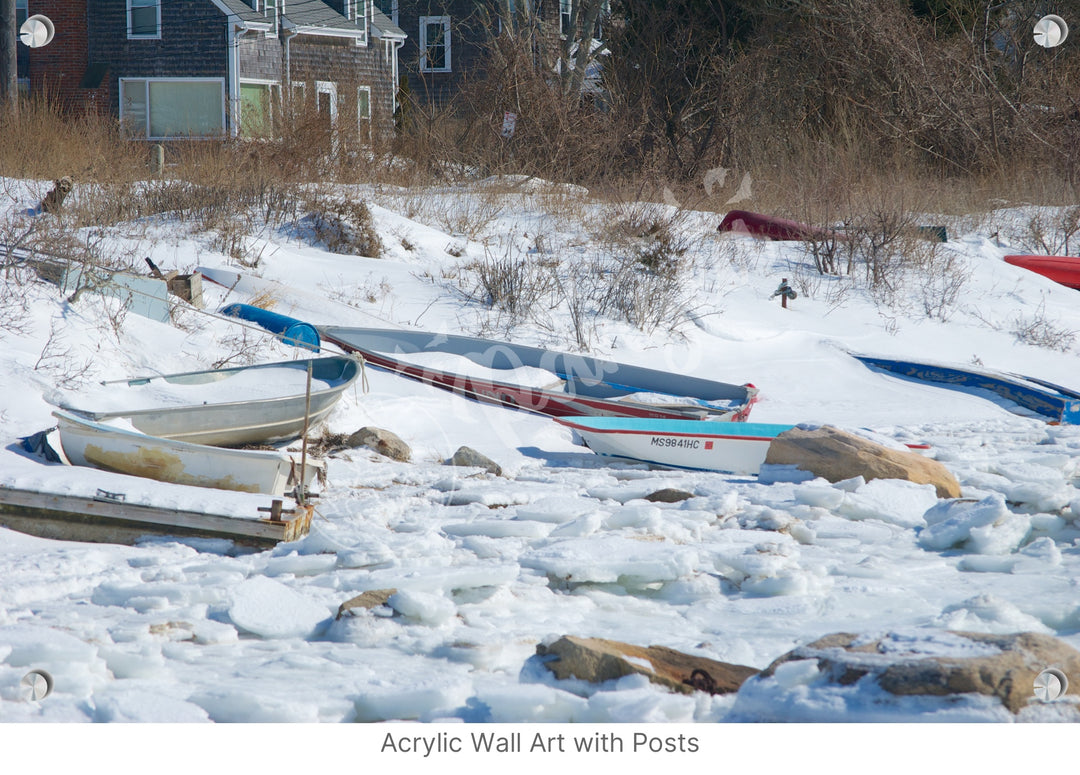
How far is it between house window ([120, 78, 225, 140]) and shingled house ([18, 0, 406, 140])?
22mm

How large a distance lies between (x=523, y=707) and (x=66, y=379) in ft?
13.8

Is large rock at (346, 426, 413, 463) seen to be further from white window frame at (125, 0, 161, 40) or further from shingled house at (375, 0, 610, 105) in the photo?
shingled house at (375, 0, 610, 105)

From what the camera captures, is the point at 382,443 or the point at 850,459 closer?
the point at 850,459

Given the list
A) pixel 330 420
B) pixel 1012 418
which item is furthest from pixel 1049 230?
pixel 330 420

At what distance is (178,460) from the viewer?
15.3ft

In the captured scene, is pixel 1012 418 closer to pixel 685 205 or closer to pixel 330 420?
pixel 330 420

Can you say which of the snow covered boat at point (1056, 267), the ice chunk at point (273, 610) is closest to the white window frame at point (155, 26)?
the snow covered boat at point (1056, 267)

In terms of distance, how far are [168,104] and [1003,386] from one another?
64.0ft

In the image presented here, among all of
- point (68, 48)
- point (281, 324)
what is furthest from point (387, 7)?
point (281, 324)

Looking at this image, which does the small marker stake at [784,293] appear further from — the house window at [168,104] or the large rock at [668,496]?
the house window at [168,104]

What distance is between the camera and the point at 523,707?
2705mm
